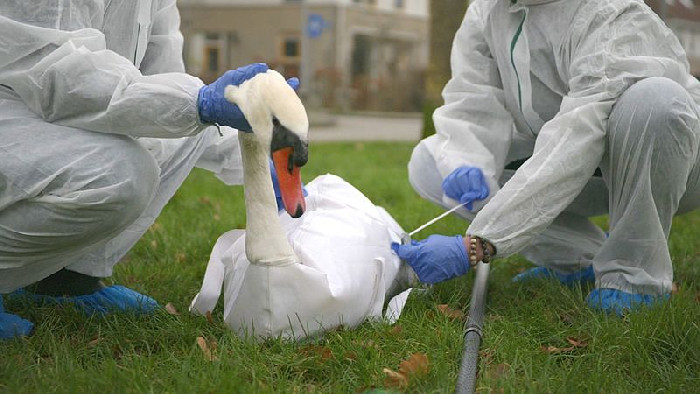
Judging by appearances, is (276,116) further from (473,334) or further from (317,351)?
(473,334)

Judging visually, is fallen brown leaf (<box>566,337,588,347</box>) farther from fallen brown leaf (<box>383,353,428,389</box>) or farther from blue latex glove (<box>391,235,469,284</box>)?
fallen brown leaf (<box>383,353,428,389</box>)

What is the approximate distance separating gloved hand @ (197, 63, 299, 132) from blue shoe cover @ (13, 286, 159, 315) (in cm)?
82

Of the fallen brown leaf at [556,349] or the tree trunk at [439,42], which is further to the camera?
the tree trunk at [439,42]

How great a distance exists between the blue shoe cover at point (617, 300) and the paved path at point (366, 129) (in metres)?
8.50

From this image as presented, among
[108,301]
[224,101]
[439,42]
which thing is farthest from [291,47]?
[224,101]

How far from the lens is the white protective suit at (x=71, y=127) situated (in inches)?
87.6

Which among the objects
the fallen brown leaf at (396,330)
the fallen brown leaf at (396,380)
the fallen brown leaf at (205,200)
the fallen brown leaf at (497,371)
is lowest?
the fallen brown leaf at (205,200)

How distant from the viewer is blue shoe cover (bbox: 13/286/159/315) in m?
2.73

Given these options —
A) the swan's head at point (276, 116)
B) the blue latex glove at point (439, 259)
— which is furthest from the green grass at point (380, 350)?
the swan's head at point (276, 116)

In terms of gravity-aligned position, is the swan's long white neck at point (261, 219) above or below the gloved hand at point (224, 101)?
below

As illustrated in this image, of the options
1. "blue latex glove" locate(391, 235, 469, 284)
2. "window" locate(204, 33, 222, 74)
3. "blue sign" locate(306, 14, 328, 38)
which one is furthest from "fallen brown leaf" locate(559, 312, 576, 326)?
"window" locate(204, 33, 222, 74)

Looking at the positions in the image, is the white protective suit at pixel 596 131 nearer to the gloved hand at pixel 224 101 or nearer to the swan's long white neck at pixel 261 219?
the swan's long white neck at pixel 261 219

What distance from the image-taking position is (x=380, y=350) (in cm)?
235

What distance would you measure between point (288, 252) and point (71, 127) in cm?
70
